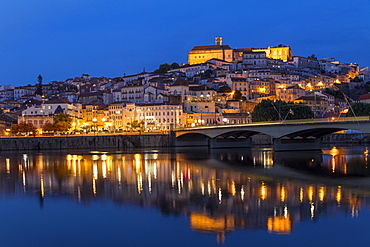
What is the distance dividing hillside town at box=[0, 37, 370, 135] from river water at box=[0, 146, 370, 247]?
4798 centimetres

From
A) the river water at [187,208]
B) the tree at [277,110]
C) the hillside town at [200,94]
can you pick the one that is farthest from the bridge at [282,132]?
the tree at [277,110]

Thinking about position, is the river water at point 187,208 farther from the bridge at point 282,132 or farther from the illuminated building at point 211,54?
the illuminated building at point 211,54

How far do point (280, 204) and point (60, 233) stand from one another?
915cm

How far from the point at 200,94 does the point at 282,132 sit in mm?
58324

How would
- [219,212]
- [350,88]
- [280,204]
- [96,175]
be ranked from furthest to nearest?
1. [350,88]
2. [96,175]
3. [280,204]
4. [219,212]

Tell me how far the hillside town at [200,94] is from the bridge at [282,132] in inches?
433

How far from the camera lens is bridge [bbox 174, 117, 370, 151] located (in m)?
41.0

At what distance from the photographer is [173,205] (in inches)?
798

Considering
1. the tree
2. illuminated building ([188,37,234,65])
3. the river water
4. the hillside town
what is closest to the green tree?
the hillside town

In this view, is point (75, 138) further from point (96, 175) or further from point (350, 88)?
point (350, 88)

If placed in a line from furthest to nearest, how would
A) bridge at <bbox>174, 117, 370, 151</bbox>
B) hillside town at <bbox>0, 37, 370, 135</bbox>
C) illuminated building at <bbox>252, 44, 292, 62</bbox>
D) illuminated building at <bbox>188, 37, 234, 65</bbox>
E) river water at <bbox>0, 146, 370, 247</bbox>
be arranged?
illuminated building at <bbox>252, 44, 292, 62</bbox> → illuminated building at <bbox>188, 37, 234, 65</bbox> → hillside town at <bbox>0, 37, 370, 135</bbox> → bridge at <bbox>174, 117, 370, 151</bbox> → river water at <bbox>0, 146, 370, 247</bbox>

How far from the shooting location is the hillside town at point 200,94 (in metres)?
95.4

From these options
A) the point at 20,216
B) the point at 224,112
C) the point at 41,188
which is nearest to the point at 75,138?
the point at 224,112

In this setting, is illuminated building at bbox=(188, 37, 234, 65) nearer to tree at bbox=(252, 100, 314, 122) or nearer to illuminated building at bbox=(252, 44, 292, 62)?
illuminated building at bbox=(252, 44, 292, 62)
